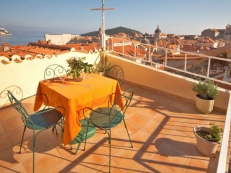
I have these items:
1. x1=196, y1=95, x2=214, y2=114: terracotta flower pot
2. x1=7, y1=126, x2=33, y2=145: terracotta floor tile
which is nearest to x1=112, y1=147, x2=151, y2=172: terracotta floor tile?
x1=7, y1=126, x2=33, y2=145: terracotta floor tile

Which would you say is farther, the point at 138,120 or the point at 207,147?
the point at 138,120

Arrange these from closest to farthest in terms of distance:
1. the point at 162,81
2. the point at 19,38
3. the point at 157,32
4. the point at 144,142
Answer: the point at 144,142 < the point at 162,81 < the point at 19,38 < the point at 157,32

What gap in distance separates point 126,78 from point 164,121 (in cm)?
209

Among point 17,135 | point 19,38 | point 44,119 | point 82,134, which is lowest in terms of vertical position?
point 17,135

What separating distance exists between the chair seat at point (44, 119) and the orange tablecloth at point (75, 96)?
14cm

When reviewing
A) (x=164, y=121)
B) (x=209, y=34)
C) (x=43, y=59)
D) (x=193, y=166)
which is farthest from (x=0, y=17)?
(x=209, y=34)

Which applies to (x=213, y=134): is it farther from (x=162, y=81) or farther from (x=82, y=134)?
(x=162, y=81)

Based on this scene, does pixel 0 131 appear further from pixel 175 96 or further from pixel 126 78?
pixel 175 96

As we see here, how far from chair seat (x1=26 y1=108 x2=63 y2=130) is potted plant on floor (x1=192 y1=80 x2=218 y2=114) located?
256 cm

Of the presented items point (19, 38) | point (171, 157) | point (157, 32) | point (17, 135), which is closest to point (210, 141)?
point (171, 157)

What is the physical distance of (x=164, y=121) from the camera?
281 cm

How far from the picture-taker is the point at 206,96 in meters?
3.04

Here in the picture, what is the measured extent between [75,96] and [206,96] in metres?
2.54

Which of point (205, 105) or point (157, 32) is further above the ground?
point (157, 32)
